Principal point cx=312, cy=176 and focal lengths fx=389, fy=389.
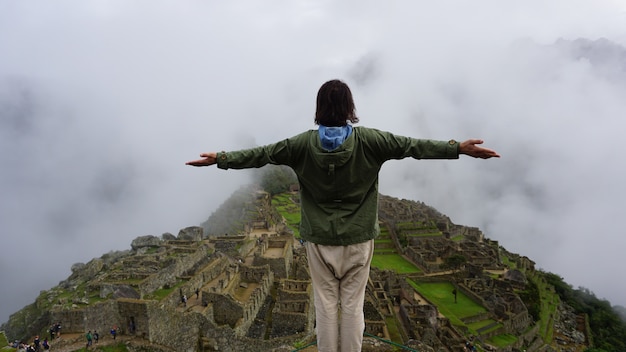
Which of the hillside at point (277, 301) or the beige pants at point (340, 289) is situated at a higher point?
the beige pants at point (340, 289)

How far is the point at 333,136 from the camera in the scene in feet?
12.5

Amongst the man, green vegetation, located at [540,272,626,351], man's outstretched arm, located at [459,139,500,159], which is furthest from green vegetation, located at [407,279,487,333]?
man's outstretched arm, located at [459,139,500,159]

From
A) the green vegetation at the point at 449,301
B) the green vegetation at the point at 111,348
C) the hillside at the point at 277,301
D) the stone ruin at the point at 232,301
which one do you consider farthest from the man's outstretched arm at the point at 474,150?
the green vegetation at the point at 449,301

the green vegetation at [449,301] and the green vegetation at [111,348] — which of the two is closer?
the green vegetation at [111,348]

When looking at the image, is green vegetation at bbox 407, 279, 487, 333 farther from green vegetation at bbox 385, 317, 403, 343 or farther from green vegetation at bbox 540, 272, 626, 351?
green vegetation at bbox 540, 272, 626, 351

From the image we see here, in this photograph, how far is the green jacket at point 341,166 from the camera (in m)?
3.81

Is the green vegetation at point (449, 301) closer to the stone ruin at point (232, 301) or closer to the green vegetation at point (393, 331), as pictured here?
the stone ruin at point (232, 301)

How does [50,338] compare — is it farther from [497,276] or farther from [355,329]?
[497,276]

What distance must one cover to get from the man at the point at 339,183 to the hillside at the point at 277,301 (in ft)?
9.31

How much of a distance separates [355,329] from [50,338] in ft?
50.9

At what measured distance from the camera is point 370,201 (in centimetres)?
405

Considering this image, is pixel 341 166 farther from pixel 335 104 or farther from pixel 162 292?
pixel 162 292

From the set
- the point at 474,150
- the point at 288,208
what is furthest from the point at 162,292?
the point at 288,208

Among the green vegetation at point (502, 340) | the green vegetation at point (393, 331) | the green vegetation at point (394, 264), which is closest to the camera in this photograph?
the green vegetation at point (393, 331)
